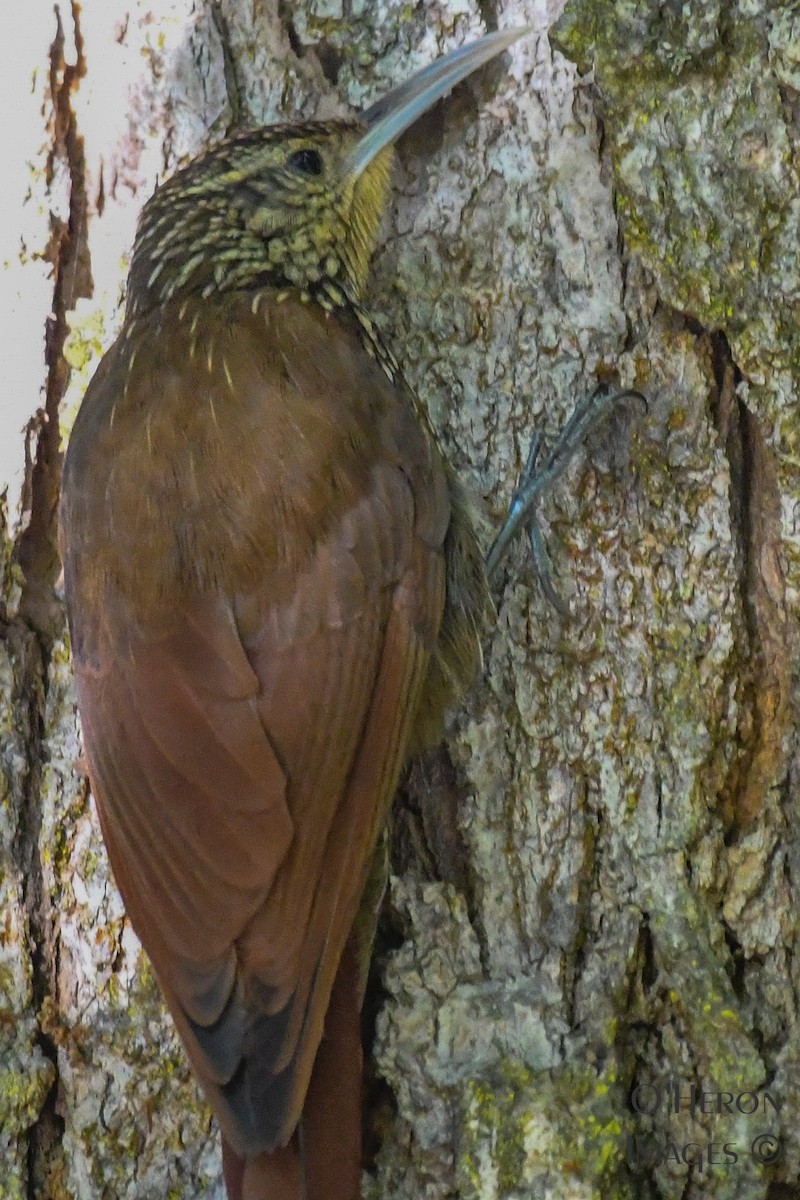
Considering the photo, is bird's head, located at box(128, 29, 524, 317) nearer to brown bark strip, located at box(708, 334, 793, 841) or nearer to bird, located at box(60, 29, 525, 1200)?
bird, located at box(60, 29, 525, 1200)

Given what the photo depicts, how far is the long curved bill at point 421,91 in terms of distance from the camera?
2375mm

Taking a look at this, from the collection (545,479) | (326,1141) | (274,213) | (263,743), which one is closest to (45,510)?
(274,213)

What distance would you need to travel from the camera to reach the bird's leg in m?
2.33

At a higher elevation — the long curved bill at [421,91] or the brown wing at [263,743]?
the long curved bill at [421,91]

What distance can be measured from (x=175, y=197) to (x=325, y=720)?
1046mm

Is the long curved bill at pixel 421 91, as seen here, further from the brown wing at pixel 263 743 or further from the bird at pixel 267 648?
the brown wing at pixel 263 743

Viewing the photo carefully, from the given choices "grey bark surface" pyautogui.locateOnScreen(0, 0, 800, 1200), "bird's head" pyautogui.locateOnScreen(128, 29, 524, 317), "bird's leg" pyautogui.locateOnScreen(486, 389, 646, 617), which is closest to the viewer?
"grey bark surface" pyautogui.locateOnScreen(0, 0, 800, 1200)

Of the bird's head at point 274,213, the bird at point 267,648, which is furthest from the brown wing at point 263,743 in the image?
the bird's head at point 274,213

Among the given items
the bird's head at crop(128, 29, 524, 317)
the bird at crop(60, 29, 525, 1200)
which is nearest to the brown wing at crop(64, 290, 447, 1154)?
the bird at crop(60, 29, 525, 1200)

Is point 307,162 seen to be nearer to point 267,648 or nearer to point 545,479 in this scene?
point 545,479

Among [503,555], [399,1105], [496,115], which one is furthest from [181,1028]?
[496,115]

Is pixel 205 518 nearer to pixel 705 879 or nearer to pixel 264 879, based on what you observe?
pixel 264 879

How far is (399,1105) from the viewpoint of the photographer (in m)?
2.22

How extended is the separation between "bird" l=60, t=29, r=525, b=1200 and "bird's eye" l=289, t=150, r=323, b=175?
49 mm
